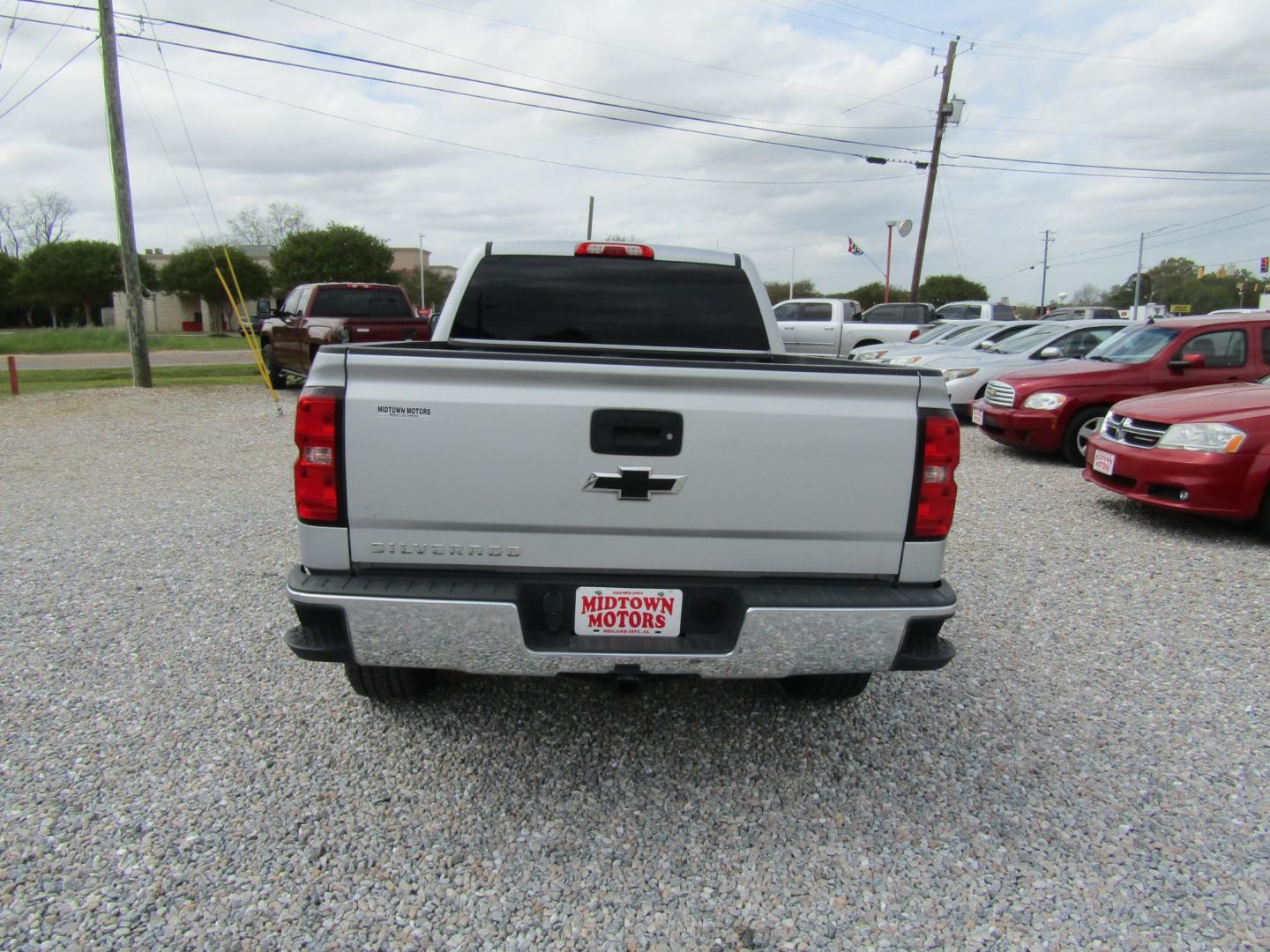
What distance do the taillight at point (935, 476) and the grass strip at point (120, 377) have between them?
17.3 m

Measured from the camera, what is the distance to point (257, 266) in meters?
60.2

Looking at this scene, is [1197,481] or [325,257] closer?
[1197,481]

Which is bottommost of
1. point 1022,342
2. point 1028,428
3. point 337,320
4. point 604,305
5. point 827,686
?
point 827,686

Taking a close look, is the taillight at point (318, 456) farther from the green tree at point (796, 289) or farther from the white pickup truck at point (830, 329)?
the green tree at point (796, 289)

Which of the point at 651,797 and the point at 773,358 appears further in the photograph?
the point at 773,358

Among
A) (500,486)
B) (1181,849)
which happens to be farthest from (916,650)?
(500,486)

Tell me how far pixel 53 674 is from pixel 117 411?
11.2m

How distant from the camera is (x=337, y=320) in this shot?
1330 cm

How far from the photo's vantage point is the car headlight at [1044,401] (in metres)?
8.98

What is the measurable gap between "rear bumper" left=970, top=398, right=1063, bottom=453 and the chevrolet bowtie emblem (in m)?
7.85

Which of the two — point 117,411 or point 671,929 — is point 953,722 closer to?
point 671,929

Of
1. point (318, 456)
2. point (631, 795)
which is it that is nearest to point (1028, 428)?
point (631, 795)

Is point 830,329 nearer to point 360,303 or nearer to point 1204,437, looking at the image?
point 360,303

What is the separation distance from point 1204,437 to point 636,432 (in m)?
5.47
